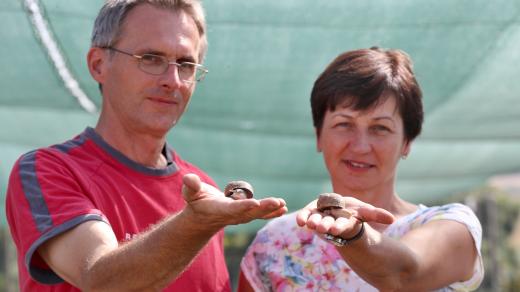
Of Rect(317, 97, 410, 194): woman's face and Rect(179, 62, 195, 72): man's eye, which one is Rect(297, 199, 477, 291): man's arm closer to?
Rect(317, 97, 410, 194): woman's face

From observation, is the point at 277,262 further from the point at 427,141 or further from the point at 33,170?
the point at 427,141

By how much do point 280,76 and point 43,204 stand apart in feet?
5.43

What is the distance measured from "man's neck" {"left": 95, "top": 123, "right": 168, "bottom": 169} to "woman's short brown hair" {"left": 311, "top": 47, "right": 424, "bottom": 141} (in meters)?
0.50

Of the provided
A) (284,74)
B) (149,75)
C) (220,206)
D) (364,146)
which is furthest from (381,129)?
(284,74)

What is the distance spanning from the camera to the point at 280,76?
148 inches

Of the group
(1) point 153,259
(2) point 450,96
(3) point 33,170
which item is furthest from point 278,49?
(1) point 153,259

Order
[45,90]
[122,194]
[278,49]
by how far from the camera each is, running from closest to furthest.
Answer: [122,194]
[278,49]
[45,90]

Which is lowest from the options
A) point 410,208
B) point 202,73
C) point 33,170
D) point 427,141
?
point 427,141

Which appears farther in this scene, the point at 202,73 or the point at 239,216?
the point at 202,73

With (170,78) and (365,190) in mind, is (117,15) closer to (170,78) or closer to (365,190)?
(170,78)

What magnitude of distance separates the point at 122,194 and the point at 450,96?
187cm

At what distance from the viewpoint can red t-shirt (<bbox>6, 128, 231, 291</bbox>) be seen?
2.25 metres

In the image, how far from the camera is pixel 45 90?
3865mm

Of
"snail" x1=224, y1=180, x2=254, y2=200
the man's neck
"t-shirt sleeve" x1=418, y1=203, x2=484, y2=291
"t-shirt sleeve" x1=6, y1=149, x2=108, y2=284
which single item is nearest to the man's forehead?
the man's neck
